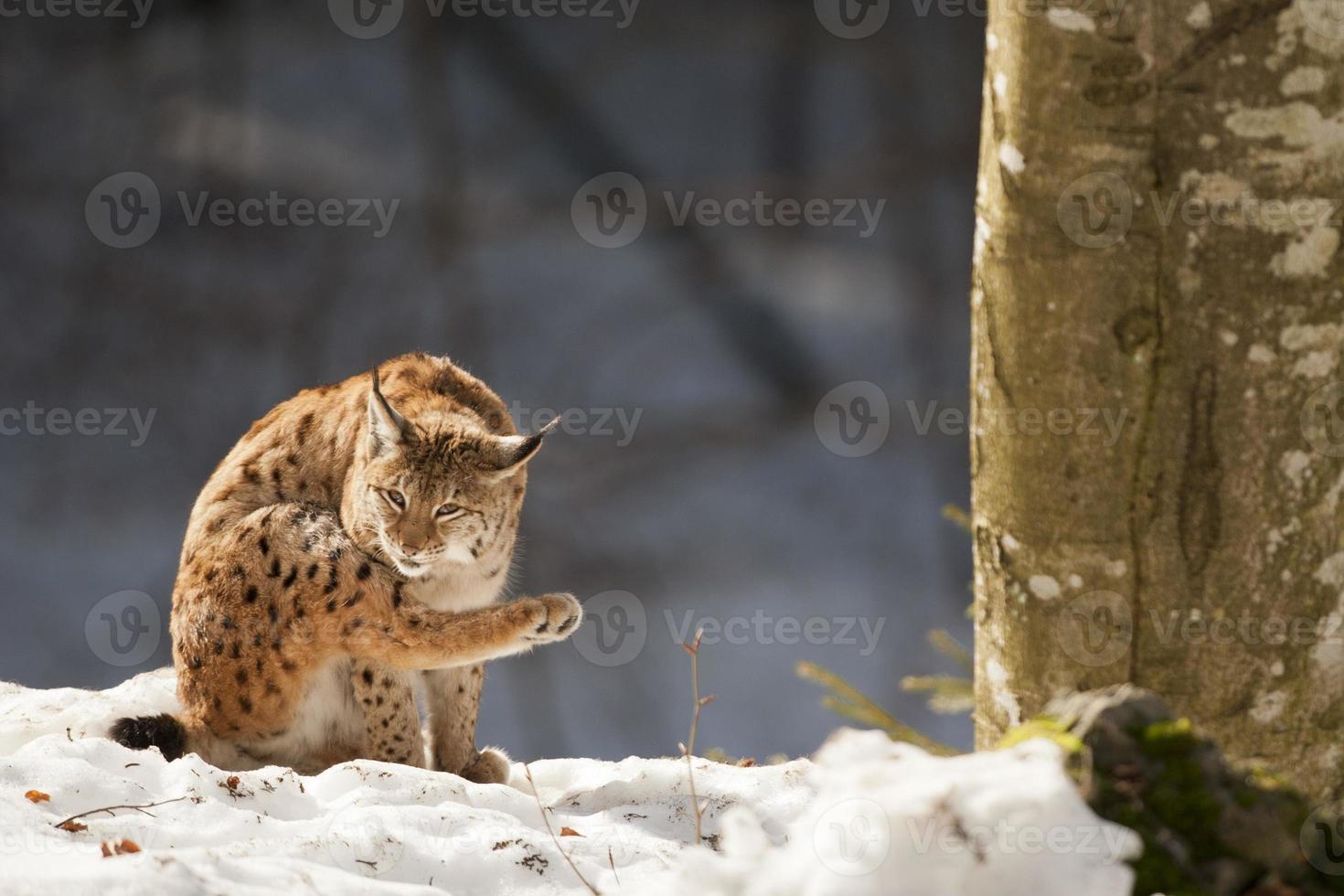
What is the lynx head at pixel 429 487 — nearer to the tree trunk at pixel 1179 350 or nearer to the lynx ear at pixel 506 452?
the lynx ear at pixel 506 452

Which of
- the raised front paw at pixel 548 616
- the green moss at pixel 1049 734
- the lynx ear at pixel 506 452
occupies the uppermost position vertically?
the lynx ear at pixel 506 452

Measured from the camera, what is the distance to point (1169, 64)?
3.11 m

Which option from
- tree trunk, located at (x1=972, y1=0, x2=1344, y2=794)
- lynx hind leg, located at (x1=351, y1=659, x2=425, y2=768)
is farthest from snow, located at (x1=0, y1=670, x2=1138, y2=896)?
tree trunk, located at (x1=972, y1=0, x2=1344, y2=794)

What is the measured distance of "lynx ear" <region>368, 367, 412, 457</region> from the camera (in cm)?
460

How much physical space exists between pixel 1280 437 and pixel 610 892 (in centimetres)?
197

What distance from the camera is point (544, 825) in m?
4.00

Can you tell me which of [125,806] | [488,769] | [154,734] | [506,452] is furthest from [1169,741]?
[154,734]

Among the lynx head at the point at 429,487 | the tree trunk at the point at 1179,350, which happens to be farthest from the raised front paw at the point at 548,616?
the tree trunk at the point at 1179,350

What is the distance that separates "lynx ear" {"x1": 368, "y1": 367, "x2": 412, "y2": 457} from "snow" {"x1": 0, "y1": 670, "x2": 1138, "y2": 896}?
1157 millimetres

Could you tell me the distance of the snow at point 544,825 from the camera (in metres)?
2.36

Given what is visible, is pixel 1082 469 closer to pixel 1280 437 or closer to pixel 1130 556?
pixel 1130 556

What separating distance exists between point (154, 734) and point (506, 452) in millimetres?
1517

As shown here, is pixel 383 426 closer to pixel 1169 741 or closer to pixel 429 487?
pixel 429 487

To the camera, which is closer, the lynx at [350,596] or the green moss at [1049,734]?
the green moss at [1049,734]
